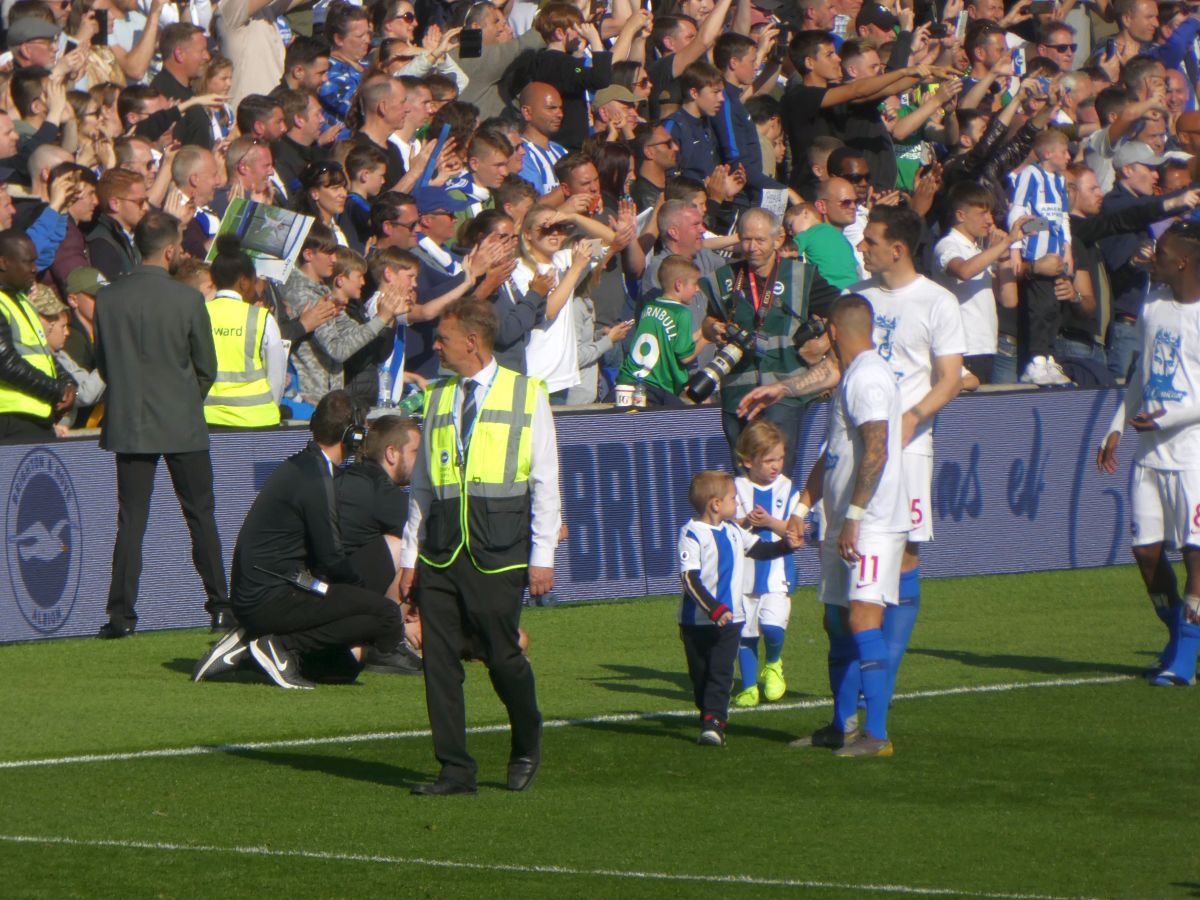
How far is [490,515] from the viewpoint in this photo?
848 cm

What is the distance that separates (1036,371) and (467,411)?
9.41 m

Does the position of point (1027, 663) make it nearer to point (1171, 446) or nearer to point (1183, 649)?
point (1183, 649)

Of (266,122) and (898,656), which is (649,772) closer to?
(898,656)

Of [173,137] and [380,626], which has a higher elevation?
[173,137]

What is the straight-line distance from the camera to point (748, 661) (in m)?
11.0

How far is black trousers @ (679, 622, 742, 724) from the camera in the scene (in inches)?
388

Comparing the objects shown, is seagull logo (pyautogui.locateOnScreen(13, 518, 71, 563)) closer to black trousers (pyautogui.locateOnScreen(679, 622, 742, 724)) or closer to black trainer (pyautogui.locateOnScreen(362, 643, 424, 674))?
black trainer (pyautogui.locateOnScreen(362, 643, 424, 674))

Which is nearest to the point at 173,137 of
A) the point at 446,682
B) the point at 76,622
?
the point at 76,622

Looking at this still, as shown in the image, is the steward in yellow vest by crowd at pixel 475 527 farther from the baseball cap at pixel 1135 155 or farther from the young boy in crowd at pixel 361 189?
the baseball cap at pixel 1135 155

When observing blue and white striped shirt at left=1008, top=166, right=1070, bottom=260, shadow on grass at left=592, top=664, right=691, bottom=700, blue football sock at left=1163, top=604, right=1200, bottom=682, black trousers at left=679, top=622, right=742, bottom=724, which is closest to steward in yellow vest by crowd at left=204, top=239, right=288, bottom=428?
shadow on grass at left=592, top=664, right=691, bottom=700

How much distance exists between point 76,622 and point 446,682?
5.22 meters

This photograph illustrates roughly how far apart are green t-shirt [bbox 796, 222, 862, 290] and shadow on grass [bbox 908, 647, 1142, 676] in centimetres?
315

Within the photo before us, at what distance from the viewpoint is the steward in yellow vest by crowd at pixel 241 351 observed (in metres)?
13.3

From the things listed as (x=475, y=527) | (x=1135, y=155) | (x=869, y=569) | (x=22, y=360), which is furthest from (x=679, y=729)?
(x=1135, y=155)
